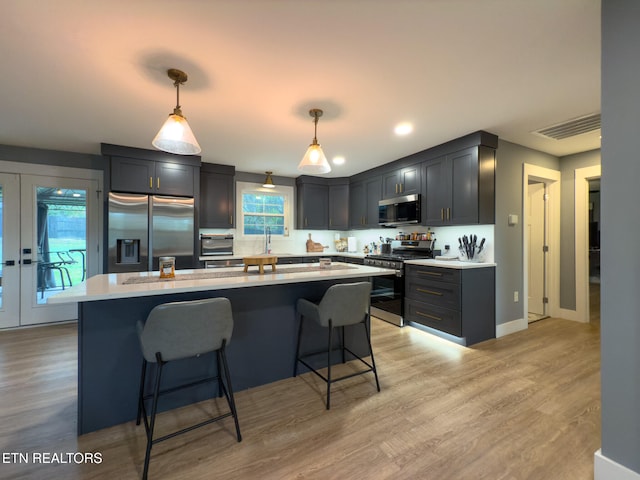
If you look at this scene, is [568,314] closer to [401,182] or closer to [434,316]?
[434,316]

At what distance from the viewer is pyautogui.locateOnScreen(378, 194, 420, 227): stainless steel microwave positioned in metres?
3.97

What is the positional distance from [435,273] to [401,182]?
1597 mm

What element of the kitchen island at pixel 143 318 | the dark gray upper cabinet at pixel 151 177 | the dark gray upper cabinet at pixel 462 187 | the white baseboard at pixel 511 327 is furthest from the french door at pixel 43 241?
the white baseboard at pixel 511 327

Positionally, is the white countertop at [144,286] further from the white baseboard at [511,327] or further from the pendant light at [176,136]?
the white baseboard at [511,327]

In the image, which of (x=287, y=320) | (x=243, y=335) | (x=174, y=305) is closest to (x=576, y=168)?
(x=287, y=320)

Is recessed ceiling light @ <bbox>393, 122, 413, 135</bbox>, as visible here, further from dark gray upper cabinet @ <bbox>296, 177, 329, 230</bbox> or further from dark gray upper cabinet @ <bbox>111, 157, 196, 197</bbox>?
dark gray upper cabinet @ <bbox>111, 157, 196, 197</bbox>

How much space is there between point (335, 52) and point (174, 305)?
71.6 inches

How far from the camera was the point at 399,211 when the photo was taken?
423 centimetres

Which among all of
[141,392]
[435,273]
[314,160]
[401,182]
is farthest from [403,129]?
[141,392]

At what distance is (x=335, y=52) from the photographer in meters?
1.79

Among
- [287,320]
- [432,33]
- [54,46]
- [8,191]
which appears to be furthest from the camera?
[8,191]

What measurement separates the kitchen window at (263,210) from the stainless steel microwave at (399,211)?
1.94 metres

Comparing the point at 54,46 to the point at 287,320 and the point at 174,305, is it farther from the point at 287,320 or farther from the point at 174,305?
the point at 287,320

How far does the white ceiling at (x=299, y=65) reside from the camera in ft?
4.87
